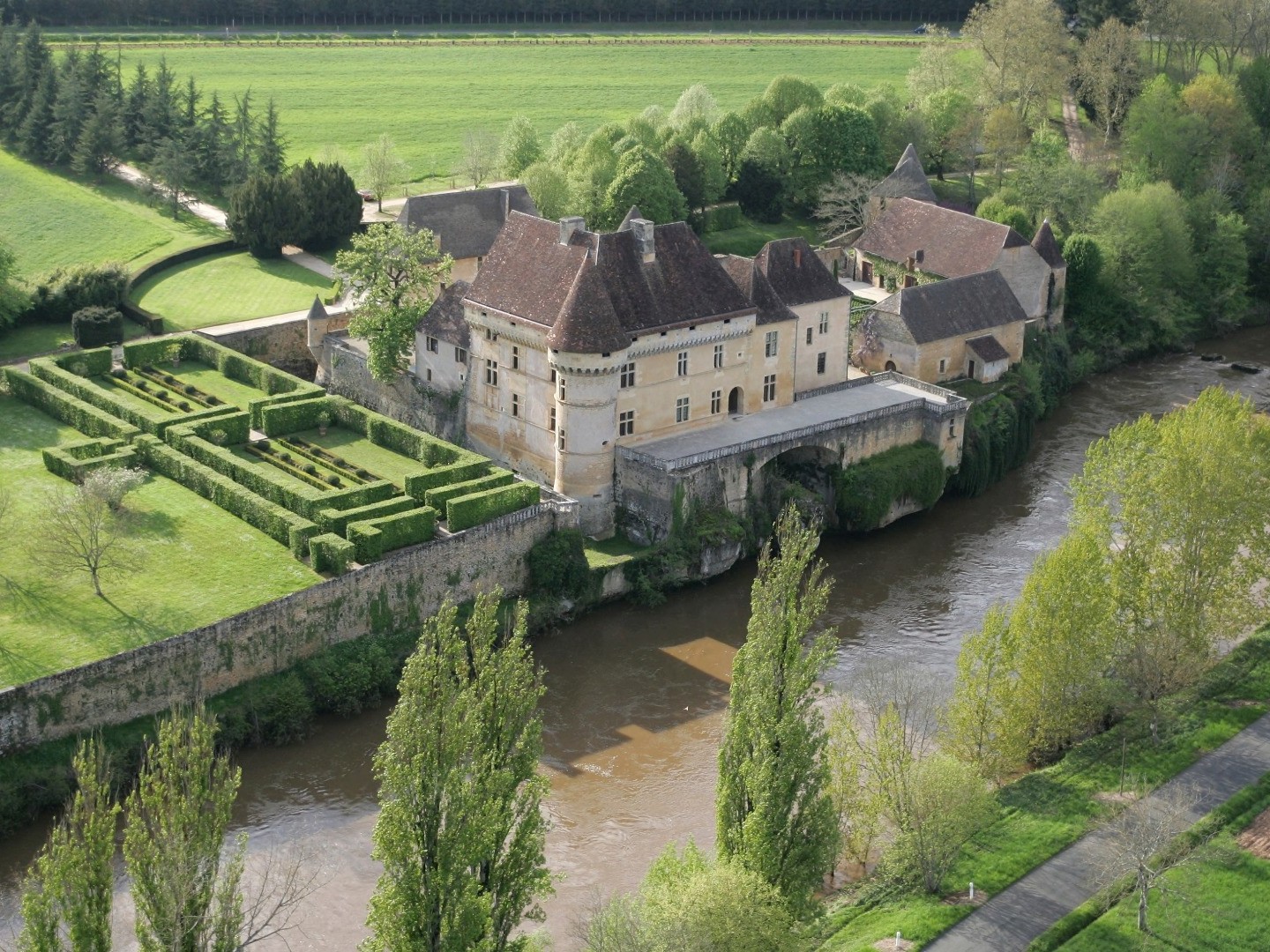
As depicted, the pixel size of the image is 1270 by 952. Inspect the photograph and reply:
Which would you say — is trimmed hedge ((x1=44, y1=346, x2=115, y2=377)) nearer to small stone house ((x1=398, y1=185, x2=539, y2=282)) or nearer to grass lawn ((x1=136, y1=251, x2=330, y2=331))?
grass lawn ((x1=136, y1=251, x2=330, y2=331))

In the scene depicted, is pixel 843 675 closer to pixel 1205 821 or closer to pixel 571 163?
pixel 1205 821

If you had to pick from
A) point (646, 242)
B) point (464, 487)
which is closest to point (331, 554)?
point (464, 487)

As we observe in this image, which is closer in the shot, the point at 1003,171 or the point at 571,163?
the point at 571,163

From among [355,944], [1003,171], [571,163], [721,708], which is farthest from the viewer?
[1003,171]

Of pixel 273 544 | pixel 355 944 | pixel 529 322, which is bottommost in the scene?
pixel 355 944

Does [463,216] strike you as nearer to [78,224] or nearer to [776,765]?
[78,224]

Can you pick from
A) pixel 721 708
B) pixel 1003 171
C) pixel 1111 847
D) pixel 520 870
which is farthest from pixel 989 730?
pixel 1003 171

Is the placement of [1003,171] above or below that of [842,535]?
above
